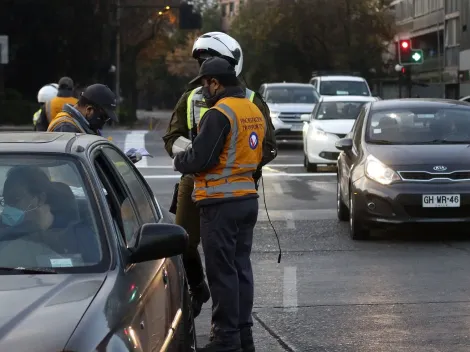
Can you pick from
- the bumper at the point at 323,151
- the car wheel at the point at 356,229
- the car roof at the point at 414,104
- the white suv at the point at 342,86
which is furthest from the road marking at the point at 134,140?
the car wheel at the point at 356,229

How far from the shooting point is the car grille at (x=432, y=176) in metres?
11.8

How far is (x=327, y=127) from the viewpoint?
22094mm

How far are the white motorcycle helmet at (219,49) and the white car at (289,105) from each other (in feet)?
70.3

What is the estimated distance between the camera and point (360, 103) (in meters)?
23.4

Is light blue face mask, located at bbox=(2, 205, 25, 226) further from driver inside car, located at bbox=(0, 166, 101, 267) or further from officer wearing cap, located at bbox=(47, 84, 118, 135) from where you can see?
officer wearing cap, located at bbox=(47, 84, 118, 135)

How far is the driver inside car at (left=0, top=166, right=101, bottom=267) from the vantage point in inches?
180

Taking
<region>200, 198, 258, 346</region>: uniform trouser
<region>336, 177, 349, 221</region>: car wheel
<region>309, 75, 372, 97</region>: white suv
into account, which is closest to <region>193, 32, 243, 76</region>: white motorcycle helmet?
<region>200, 198, 258, 346</region>: uniform trouser

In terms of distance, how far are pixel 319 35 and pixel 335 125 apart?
43.4 meters

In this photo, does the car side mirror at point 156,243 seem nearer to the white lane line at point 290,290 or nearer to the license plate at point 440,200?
the white lane line at point 290,290

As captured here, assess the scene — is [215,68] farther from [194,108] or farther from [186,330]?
[186,330]

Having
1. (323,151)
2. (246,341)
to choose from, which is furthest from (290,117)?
(246,341)

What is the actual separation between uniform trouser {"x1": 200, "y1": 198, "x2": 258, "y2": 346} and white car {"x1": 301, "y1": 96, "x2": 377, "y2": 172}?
1485cm

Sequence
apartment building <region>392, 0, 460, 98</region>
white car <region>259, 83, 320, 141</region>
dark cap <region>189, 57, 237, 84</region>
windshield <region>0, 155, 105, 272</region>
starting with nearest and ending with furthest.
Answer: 1. windshield <region>0, 155, 105, 272</region>
2. dark cap <region>189, 57, 237, 84</region>
3. white car <region>259, 83, 320, 141</region>
4. apartment building <region>392, 0, 460, 98</region>

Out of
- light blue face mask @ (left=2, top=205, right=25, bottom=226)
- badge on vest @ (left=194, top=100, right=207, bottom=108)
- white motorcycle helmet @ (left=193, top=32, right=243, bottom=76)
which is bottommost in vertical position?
light blue face mask @ (left=2, top=205, right=25, bottom=226)
